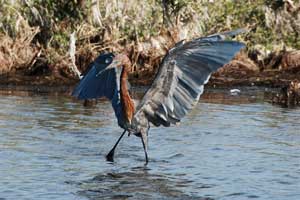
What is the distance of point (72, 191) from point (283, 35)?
1393 cm

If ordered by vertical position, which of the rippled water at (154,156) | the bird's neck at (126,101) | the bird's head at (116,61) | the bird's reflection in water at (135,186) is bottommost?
the bird's reflection in water at (135,186)

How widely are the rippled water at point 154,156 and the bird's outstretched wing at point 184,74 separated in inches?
24.4

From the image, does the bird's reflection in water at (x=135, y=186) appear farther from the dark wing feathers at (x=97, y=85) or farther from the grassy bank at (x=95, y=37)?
the grassy bank at (x=95, y=37)

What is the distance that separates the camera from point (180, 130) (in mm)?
11227

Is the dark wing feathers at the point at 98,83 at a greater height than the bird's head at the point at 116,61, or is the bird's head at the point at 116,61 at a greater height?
the bird's head at the point at 116,61

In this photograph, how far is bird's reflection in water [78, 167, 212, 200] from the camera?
7.17m

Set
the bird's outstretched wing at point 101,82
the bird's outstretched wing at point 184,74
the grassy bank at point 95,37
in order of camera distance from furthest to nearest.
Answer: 1. the grassy bank at point 95,37
2. the bird's outstretched wing at point 101,82
3. the bird's outstretched wing at point 184,74

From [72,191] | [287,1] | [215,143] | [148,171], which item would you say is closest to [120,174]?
[148,171]

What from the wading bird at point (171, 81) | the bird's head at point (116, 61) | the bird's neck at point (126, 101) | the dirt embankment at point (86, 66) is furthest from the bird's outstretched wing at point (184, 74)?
the dirt embankment at point (86, 66)

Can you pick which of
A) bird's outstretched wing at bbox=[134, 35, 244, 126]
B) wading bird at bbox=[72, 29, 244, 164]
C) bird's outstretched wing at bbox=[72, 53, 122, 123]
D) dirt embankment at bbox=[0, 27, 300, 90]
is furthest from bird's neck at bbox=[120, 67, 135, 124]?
dirt embankment at bbox=[0, 27, 300, 90]

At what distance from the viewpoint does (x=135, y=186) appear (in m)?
7.61

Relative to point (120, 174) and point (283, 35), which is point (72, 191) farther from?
point (283, 35)

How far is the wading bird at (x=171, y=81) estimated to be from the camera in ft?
26.4

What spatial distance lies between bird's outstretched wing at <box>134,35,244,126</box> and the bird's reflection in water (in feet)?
2.27
